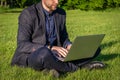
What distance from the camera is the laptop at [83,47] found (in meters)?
6.56

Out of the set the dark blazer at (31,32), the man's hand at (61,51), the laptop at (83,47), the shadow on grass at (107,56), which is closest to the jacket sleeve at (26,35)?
Answer: the dark blazer at (31,32)

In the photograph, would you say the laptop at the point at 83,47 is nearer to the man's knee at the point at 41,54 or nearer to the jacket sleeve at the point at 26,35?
the man's knee at the point at 41,54

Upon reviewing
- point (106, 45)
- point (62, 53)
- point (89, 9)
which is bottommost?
point (89, 9)

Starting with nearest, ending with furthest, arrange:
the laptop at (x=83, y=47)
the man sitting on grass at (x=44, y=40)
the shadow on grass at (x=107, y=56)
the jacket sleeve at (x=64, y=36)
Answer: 1. the laptop at (x=83, y=47)
2. the man sitting on grass at (x=44, y=40)
3. the jacket sleeve at (x=64, y=36)
4. the shadow on grass at (x=107, y=56)

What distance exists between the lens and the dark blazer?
7078 mm

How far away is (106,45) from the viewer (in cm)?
1189

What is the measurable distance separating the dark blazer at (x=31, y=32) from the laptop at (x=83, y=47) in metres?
0.57

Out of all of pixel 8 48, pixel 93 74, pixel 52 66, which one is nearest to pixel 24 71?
pixel 52 66

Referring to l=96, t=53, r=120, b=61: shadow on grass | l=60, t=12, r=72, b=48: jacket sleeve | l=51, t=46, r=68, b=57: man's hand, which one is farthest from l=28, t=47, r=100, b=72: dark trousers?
l=96, t=53, r=120, b=61: shadow on grass

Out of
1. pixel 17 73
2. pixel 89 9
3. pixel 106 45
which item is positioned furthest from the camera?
pixel 89 9

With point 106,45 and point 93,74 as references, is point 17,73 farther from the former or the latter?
point 106,45

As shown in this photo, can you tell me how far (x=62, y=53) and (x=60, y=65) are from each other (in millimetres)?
236

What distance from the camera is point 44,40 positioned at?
7199 mm

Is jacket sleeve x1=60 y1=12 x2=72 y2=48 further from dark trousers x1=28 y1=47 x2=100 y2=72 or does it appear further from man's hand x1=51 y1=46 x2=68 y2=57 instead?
man's hand x1=51 y1=46 x2=68 y2=57
